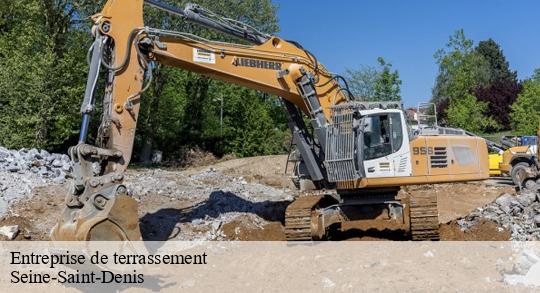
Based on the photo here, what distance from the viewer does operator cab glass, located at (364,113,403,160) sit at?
9852 millimetres

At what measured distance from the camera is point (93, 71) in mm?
8062

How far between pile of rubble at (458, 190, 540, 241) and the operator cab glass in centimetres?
247

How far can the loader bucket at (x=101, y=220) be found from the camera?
22.8 feet

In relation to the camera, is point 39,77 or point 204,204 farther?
point 39,77

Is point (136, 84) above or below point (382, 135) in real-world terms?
above

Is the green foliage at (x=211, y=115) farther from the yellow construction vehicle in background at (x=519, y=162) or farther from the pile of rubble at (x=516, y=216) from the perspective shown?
the pile of rubble at (x=516, y=216)

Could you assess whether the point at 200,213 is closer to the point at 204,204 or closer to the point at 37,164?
the point at 204,204

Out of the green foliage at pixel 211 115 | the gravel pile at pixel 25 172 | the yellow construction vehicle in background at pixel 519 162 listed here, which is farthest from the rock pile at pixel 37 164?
the green foliage at pixel 211 115

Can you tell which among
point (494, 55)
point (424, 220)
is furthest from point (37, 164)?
point (494, 55)

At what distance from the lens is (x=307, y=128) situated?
431 inches

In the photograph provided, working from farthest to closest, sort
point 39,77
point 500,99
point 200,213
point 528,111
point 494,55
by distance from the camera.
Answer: point 494,55 < point 500,99 < point 528,111 < point 39,77 < point 200,213

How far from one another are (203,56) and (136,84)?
1256 millimetres

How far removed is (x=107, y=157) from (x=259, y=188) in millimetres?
7656

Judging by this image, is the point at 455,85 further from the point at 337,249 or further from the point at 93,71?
the point at 93,71
